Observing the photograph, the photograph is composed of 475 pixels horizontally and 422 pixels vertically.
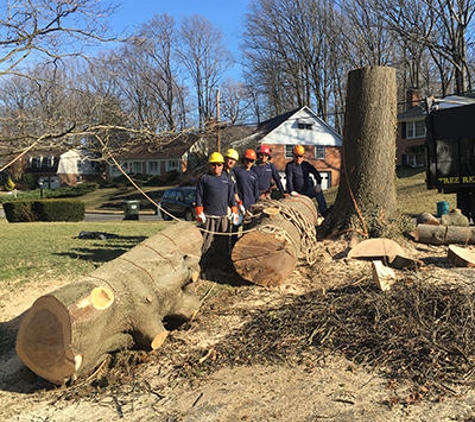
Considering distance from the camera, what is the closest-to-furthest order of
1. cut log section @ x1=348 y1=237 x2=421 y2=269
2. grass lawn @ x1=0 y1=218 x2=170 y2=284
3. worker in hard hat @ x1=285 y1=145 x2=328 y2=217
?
cut log section @ x1=348 y1=237 x2=421 y2=269
grass lawn @ x1=0 y1=218 x2=170 y2=284
worker in hard hat @ x1=285 y1=145 x2=328 y2=217

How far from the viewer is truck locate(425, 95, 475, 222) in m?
9.12

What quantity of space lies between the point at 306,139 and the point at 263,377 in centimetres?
3684

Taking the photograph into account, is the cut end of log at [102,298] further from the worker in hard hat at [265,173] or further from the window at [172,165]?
the window at [172,165]

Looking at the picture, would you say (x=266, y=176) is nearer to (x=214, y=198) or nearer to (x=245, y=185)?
(x=245, y=185)

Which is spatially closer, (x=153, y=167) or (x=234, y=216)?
(x=234, y=216)

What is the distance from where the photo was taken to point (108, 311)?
11.9ft

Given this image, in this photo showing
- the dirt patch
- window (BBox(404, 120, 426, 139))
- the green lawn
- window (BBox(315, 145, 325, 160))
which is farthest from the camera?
window (BBox(315, 145, 325, 160))

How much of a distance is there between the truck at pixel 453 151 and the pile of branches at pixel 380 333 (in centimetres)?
537

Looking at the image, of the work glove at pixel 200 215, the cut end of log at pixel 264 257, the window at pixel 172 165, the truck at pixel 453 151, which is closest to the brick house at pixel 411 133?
the window at pixel 172 165

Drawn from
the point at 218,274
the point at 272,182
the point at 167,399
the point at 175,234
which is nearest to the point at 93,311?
the point at 167,399

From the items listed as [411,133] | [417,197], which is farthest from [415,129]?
[417,197]

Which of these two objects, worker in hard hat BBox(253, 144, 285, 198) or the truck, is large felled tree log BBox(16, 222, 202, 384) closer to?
worker in hard hat BBox(253, 144, 285, 198)

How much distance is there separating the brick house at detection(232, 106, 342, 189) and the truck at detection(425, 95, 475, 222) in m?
27.2

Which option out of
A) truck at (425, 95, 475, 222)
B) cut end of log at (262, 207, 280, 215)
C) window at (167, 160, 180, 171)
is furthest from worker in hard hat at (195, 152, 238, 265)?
window at (167, 160, 180, 171)
